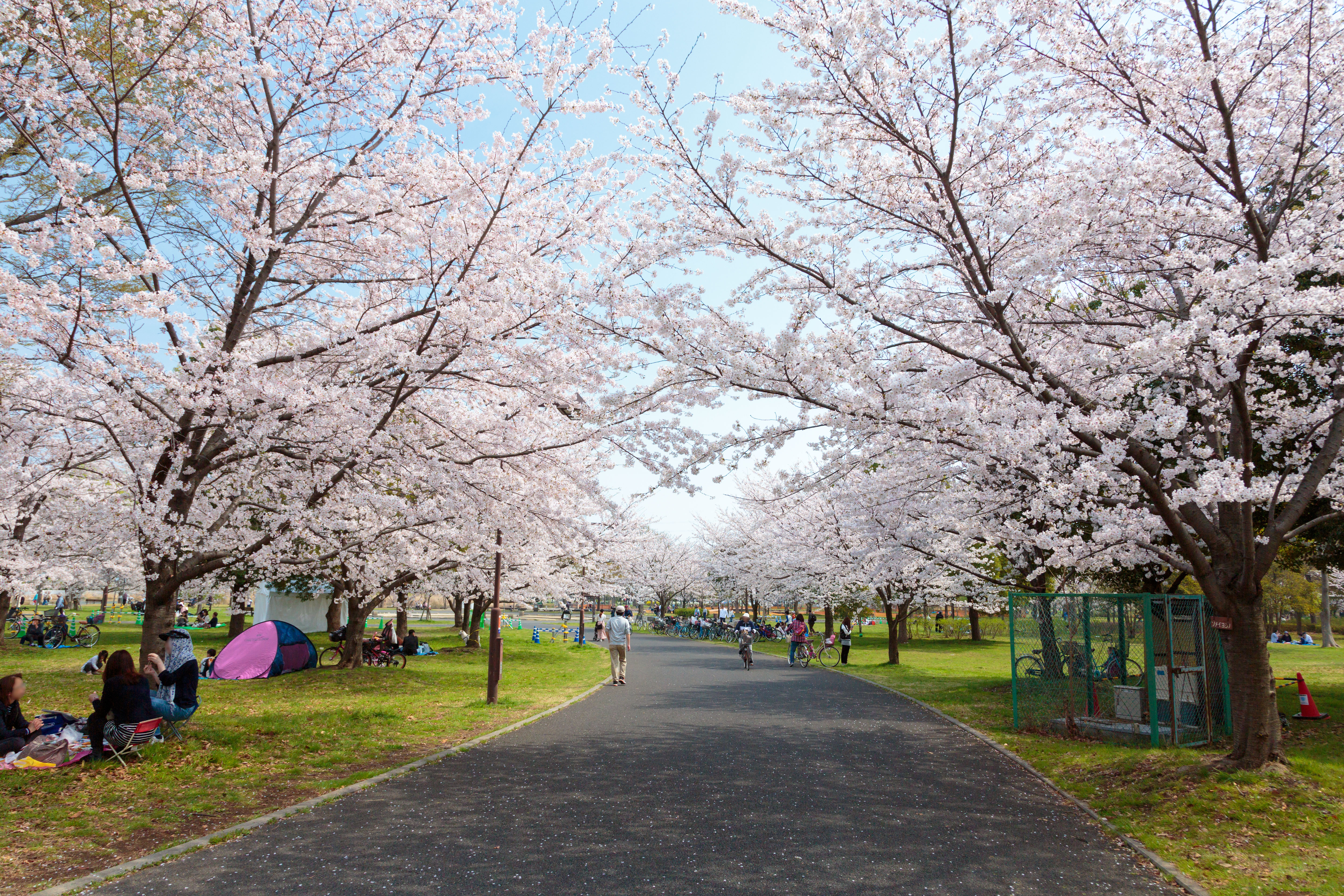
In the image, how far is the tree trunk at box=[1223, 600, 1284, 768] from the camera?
301 inches

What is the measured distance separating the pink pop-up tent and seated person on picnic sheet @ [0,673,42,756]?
11203 mm

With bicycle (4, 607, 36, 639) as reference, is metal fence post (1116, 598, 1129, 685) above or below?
above

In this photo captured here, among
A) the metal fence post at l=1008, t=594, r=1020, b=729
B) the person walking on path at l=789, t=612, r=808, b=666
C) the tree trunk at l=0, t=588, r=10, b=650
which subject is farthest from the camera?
the person walking on path at l=789, t=612, r=808, b=666

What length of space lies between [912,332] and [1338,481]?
5.56 metres

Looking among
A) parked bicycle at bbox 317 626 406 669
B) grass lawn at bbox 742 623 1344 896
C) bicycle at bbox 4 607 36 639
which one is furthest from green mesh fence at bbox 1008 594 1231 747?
bicycle at bbox 4 607 36 639

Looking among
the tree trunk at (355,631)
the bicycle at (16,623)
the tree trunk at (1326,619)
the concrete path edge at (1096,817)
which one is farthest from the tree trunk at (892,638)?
the bicycle at (16,623)

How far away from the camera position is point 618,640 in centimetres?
1814

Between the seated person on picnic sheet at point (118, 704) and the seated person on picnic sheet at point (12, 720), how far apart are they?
658mm

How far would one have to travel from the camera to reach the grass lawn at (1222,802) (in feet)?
17.9

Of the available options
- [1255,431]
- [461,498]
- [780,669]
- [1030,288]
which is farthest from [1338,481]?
[780,669]

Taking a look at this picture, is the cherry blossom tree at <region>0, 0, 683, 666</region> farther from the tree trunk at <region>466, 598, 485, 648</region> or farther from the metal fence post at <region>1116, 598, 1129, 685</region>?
the tree trunk at <region>466, 598, 485, 648</region>

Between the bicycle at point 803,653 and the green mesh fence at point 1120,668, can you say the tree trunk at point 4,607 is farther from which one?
the green mesh fence at point 1120,668

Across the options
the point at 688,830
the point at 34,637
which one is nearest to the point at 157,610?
the point at 688,830

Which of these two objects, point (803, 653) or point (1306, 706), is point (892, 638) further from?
point (1306, 706)
